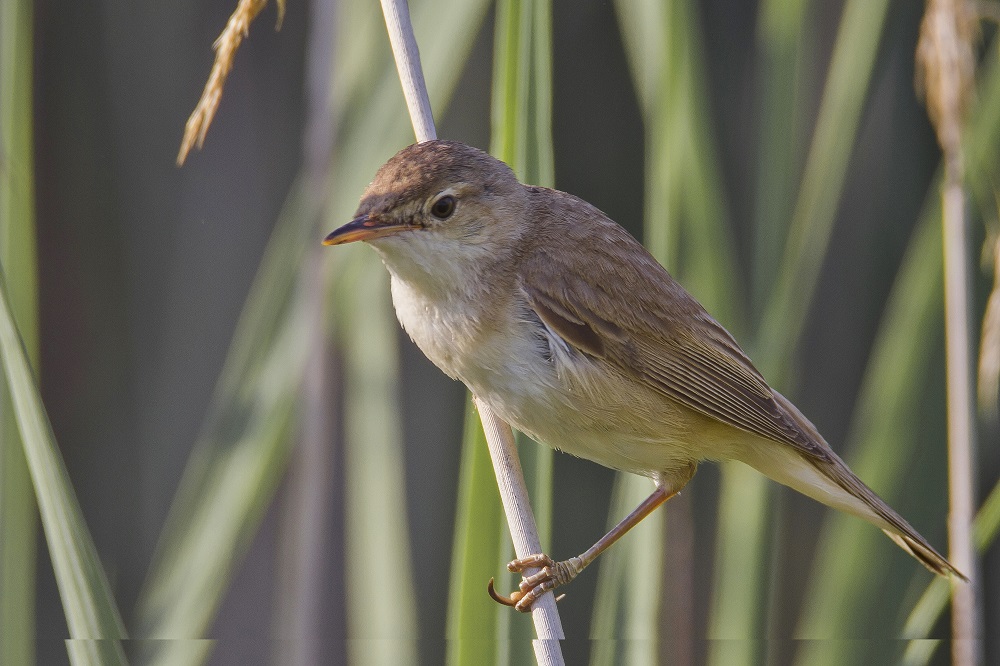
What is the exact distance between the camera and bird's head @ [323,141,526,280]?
1646 mm

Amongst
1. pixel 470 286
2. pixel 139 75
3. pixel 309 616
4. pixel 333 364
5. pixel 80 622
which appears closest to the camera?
pixel 80 622

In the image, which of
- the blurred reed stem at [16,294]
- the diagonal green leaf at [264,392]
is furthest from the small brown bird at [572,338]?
the blurred reed stem at [16,294]

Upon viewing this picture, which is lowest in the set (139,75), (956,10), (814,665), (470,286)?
(814,665)

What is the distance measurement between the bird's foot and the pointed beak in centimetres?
66

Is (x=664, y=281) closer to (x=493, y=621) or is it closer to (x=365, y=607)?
(x=493, y=621)

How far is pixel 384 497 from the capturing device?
1.95m

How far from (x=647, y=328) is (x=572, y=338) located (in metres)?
0.18

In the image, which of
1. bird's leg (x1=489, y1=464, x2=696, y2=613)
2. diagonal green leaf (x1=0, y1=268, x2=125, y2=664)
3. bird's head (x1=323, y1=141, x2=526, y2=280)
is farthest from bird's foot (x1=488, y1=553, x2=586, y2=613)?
diagonal green leaf (x1=0, y1=268, x2=125, y2=664)

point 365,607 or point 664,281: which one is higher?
point 664,281

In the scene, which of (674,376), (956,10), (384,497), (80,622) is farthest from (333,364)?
(956,10)

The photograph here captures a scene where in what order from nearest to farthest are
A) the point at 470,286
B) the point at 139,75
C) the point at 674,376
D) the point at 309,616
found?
1. the point at 470,286
2. the point at 674,376
3. the point at 309,616
4. the point at 139,75

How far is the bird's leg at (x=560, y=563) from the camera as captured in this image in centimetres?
179

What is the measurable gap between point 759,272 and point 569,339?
483 mm

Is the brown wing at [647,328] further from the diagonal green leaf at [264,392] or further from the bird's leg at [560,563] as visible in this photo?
the diagonal green leaf at [264,392]
